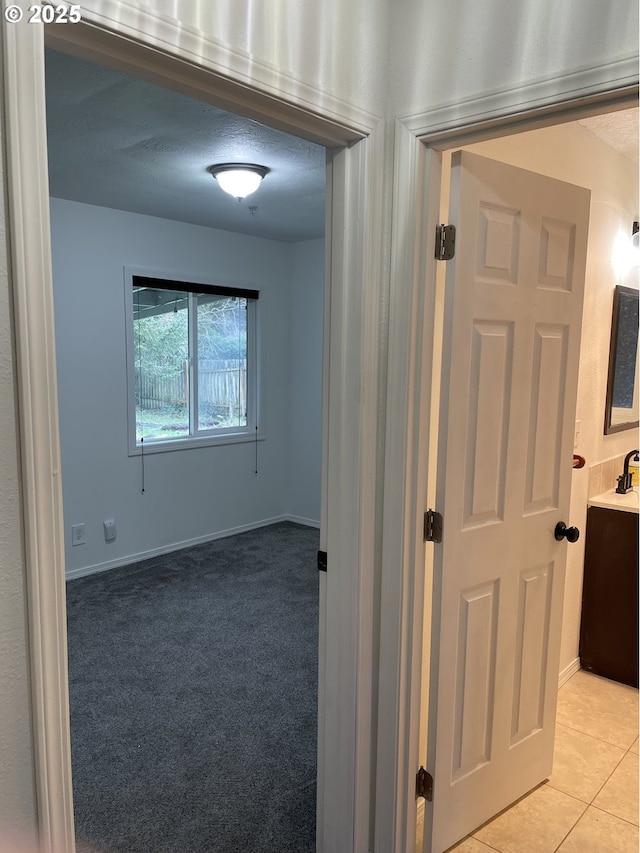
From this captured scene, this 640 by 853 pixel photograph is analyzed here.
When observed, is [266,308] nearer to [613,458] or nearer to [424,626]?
[613,458]

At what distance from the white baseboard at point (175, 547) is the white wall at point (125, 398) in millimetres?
14

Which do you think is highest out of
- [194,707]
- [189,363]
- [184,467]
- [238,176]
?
[238,176]

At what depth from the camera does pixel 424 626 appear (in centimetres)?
190

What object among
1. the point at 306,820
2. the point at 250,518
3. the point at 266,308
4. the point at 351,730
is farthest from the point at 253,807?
the point at 266,308

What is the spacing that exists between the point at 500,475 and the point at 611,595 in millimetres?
1466

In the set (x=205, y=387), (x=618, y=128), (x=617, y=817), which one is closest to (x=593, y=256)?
(x=618, y=128)

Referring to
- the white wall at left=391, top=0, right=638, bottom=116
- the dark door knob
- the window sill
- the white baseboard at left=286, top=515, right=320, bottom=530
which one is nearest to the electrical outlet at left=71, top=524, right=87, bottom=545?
the window sill

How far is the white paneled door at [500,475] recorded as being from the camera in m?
1.72

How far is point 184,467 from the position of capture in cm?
480

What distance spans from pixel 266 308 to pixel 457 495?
385 centimetres

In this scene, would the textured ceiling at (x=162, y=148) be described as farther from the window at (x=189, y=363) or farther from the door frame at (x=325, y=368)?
the door frame at (x=325, y=368)

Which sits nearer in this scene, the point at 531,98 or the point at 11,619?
the point at 11,619

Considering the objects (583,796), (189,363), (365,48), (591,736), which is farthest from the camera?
(189,363)

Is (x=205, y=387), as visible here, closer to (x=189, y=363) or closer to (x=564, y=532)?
(x=189, y=363)
